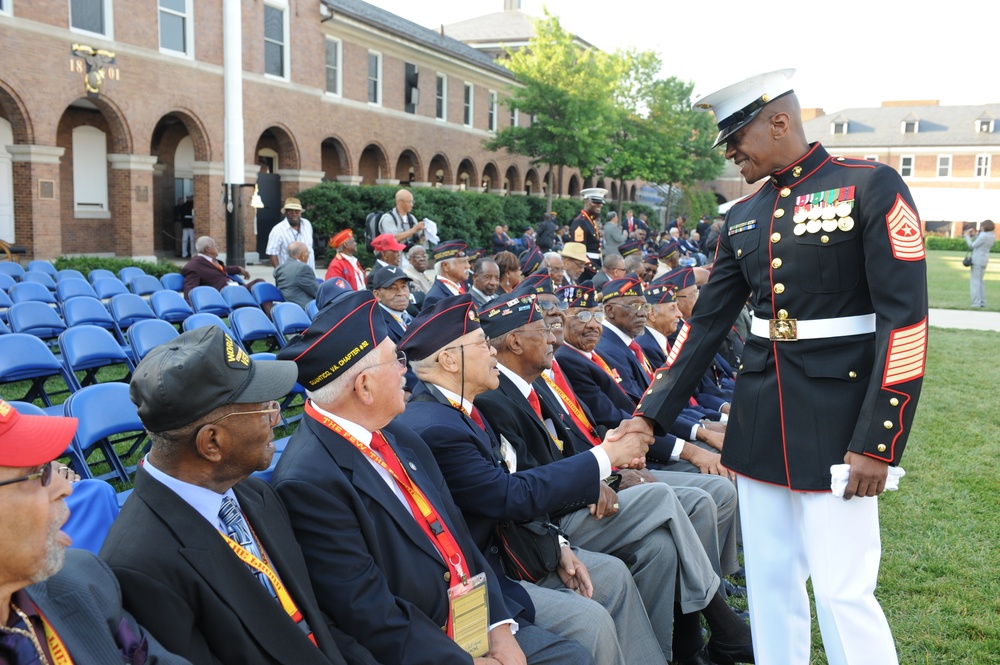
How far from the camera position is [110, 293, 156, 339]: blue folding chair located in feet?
28.3

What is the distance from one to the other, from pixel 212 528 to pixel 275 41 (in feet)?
83.4

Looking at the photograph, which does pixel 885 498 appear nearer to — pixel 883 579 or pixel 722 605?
pixel 883 579

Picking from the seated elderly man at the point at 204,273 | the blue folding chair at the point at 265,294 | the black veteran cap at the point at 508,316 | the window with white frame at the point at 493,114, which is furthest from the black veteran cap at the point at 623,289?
the window with white frame at the point at 493,114

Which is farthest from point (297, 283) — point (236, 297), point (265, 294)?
point (236, 297)

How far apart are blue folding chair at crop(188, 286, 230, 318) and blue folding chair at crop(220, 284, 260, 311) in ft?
0.28

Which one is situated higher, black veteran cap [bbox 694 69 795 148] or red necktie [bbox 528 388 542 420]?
black veteran cap [bbox 694 69 795 148]

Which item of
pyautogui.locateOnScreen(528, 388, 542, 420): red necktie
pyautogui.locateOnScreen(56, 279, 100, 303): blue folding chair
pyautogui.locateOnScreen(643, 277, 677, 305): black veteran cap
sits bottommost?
pyautogui.locateOnScreen(528, 388, 542, 420): red necktie

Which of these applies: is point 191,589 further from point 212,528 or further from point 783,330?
point 783,330

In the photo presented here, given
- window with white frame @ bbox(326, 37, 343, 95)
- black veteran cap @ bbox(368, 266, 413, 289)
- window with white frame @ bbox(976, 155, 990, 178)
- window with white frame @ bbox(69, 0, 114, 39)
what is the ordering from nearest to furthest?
1. black veteran cap @ bbox(368, 266, 413, 289)
2. window with white frame @ bbox(69, 0, 114, 39)
3. window with white frame @ bbox(326, 37, 343, 95)
4. window with white frame @ bbox(976, 155, 990, 178)

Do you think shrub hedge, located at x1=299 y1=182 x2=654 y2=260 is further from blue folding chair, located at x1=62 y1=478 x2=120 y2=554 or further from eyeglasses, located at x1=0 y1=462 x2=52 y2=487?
eyeglasses, located at x1=0 y1=462 x2=52 y2=487

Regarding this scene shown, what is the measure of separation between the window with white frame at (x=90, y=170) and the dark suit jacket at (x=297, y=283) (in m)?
13.5

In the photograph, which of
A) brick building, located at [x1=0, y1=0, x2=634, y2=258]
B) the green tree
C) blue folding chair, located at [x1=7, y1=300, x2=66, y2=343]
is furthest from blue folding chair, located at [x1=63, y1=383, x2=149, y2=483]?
the green tree

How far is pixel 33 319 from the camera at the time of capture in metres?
7.84

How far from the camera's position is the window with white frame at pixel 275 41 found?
2469 cm
